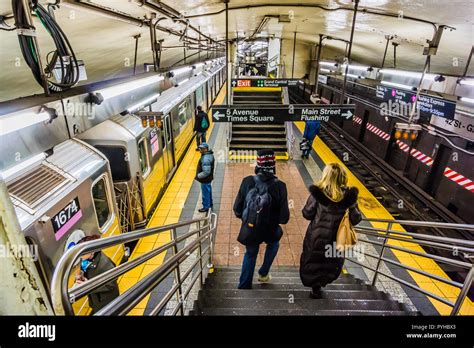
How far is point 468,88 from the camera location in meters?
5.19

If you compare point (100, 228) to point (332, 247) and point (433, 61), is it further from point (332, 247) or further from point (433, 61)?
point (433, 61)

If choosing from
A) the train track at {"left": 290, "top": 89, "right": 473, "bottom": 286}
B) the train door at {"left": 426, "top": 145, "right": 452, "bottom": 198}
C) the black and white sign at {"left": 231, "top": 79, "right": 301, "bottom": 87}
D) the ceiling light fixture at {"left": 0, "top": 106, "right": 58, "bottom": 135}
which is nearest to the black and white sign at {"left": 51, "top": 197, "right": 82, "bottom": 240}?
the ceiling light fixture at {"left": 0, "top": 106, "right": 58, "bottom": 135}

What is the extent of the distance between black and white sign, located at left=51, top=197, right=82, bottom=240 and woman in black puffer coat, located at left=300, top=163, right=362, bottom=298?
2.75m

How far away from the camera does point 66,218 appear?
Answer: 335 centimetres

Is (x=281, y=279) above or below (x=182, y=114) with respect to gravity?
below

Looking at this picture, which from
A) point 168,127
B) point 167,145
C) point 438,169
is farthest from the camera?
point 168,127

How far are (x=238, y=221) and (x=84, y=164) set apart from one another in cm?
338

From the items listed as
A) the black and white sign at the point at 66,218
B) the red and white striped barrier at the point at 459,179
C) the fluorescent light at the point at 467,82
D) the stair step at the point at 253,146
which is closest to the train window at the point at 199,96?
the stair step at the point at 253,146

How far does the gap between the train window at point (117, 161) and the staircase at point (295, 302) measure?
3.03 metres

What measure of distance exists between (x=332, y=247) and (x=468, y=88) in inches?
187

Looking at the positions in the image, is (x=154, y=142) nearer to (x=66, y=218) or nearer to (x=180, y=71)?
(x=180, y=71)

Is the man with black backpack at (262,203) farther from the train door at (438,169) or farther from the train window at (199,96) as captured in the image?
the train window at (199,96)

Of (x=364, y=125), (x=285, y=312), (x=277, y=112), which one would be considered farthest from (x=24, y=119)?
(x=364, y=125)

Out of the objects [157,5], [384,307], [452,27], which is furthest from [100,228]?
[452,27]
